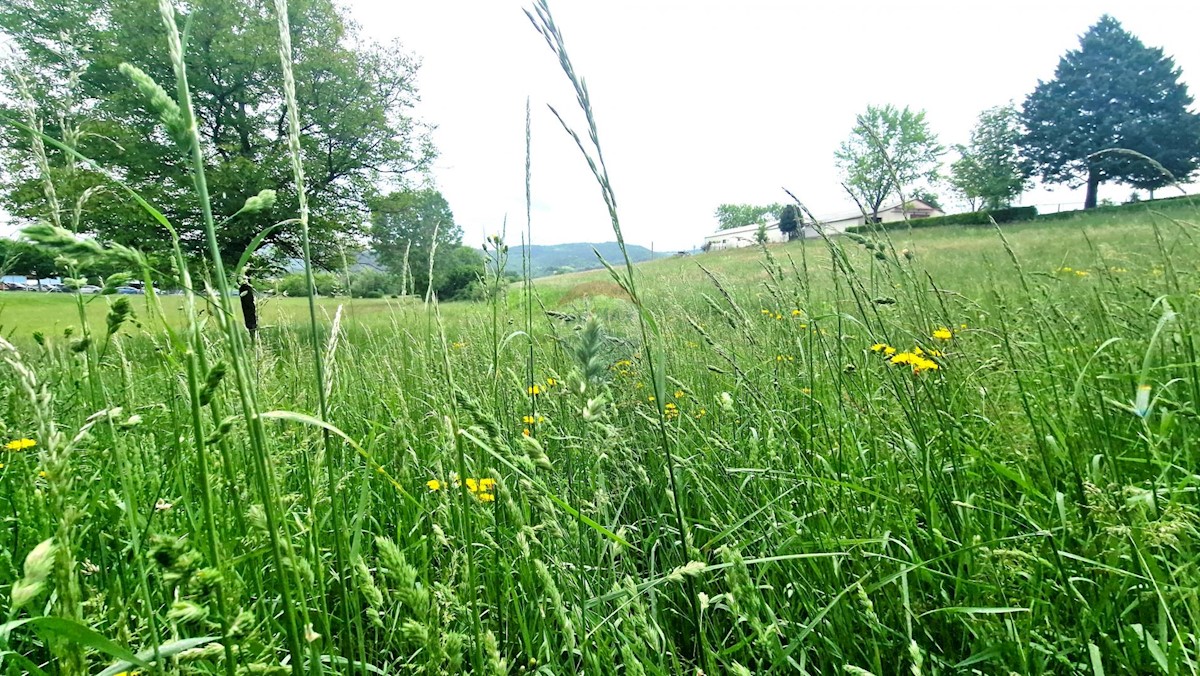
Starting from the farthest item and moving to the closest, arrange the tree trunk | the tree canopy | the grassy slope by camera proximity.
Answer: the tree canopy → the tree trunk → the grassy slope

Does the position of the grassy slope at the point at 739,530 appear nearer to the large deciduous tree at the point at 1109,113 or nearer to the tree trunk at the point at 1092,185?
the large deciduous tree at the point at 1109,113

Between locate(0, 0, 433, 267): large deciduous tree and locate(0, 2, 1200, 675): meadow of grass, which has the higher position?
locate(0, 0, 433, 267): large deciduous tree

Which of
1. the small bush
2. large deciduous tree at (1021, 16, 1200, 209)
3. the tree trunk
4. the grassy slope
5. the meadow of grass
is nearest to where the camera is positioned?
the meadow of grass

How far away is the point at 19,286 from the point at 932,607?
193 inches

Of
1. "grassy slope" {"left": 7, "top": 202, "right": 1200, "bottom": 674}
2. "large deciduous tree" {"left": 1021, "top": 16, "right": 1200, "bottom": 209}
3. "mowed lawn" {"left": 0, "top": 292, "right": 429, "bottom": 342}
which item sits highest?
"large deciduous tree" {"left": 1021, "top": 16, "right": 1200, "bottom": 209}

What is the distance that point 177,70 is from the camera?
583 millimetres

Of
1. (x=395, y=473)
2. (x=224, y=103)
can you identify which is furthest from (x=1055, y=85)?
(x=395, y=473)

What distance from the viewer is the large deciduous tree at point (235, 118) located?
10.6m

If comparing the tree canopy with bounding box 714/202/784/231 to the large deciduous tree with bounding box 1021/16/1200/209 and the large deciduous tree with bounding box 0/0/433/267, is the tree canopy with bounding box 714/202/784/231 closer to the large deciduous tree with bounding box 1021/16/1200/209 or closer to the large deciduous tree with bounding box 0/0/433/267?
the large deciduous tree with bounding box 1021/16/1200/209

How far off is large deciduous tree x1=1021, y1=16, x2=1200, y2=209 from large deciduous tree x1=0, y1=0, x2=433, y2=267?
4012 centimetres

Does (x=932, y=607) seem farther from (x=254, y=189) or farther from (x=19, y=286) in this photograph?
(x=254, y=189)

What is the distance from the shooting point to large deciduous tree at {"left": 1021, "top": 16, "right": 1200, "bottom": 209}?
33.5 metres

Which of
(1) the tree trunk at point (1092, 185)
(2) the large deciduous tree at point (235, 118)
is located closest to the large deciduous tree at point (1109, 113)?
(1) the tree trunk at point (1092, 185)

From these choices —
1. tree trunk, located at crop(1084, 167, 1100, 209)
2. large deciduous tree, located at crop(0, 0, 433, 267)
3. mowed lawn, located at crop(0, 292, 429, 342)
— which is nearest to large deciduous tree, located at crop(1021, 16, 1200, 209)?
tree trunk, located at crop(1084, 167, 1100, 209)
